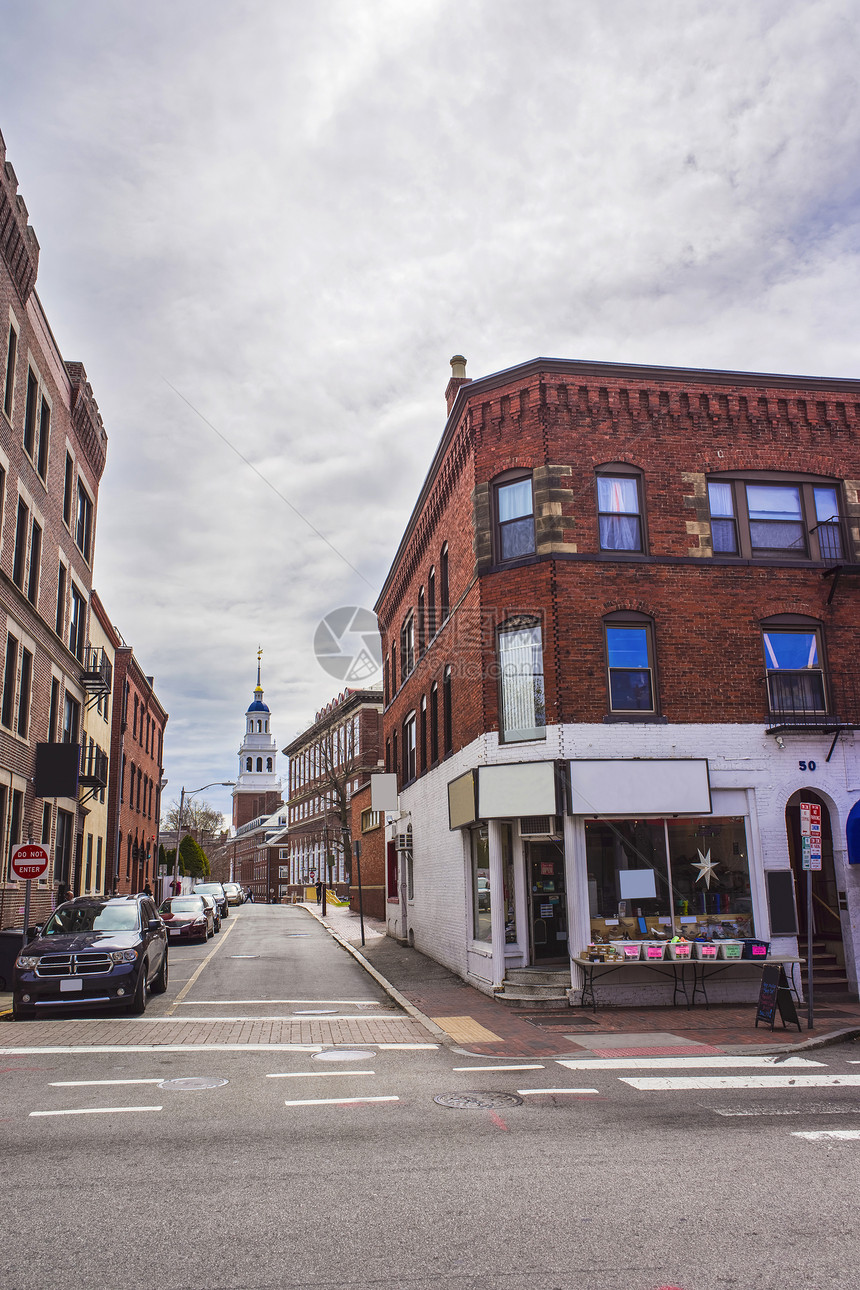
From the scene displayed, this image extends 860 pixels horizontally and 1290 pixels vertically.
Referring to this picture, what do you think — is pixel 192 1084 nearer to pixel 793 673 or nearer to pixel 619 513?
pixel 619 513

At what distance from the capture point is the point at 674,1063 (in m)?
10.9

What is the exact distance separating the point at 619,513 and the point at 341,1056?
409 inches

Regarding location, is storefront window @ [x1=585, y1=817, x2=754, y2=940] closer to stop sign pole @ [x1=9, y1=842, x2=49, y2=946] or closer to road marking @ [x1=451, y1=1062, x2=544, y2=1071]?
road marking @ [x1=451, y1=1062, x2=544, y2=1071]

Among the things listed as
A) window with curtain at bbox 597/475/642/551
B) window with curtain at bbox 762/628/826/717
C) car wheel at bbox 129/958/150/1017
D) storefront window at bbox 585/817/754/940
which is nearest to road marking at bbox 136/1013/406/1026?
car wheel at bbox 129/958/150/1017

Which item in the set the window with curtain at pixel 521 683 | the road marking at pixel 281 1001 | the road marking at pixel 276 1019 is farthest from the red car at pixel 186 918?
the window with curtain at pixel 521 683

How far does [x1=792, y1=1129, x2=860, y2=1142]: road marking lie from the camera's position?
7.41 meters

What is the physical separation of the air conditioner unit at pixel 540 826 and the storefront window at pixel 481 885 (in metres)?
1.17

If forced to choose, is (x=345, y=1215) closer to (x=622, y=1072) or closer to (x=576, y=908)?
(x=622, y=1072)

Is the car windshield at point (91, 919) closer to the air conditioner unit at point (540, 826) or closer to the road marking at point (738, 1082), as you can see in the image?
the air conditioner unit at point (540, 826)

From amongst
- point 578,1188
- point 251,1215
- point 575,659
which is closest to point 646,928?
point 575,659

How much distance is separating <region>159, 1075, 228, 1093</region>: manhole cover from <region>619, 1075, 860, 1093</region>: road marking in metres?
4.05

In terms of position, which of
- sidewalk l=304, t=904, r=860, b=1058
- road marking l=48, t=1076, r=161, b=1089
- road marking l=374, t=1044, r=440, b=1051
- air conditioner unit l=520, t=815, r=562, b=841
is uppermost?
air conditioner unit l=520, t=815, r=562, b=841

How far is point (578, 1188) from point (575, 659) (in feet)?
36.0

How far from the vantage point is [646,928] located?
15.9m
